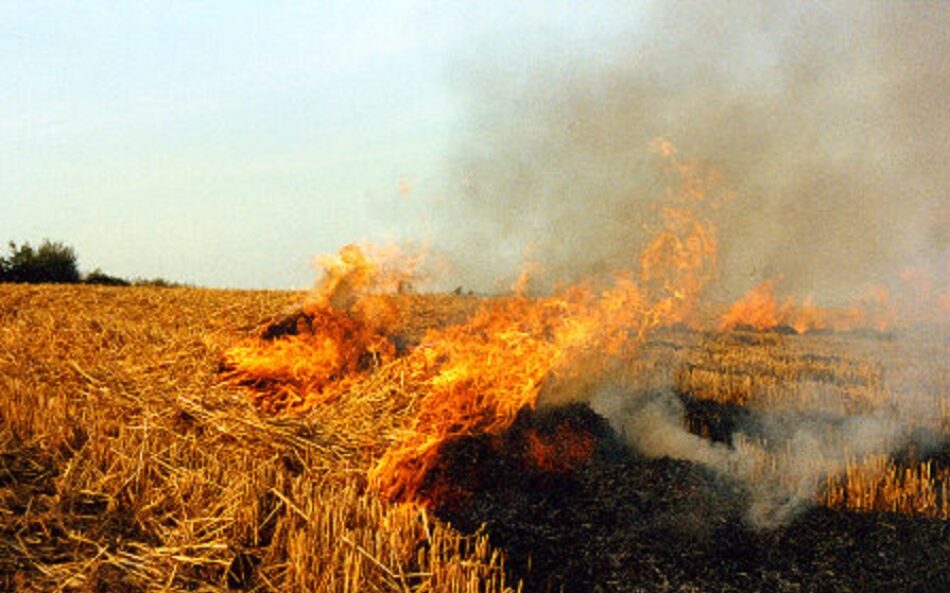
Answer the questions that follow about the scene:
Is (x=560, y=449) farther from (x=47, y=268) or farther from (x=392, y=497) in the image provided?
(x=47, y=268)

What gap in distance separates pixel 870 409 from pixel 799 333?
14.1 meters

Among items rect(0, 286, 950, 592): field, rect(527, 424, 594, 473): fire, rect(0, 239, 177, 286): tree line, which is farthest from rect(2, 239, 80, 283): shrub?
rect(527, 424, 594, 473): fire

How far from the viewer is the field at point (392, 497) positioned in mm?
5320

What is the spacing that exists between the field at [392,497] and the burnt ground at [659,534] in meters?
0.02

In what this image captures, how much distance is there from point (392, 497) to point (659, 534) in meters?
2.47

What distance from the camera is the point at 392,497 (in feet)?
25.4

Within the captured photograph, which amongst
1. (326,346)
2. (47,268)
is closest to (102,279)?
(47,268)

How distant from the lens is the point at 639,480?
28.3 ft

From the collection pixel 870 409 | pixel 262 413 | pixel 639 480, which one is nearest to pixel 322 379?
pixel 262 413

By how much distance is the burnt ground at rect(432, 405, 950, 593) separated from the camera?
22.0 feet

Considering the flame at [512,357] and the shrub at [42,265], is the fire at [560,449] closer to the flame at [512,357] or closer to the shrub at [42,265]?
the flame at [512,357]

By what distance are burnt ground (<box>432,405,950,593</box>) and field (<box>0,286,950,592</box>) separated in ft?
0.08

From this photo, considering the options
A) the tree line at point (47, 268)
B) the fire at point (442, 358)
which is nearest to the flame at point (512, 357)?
the fire at point (442, 358)

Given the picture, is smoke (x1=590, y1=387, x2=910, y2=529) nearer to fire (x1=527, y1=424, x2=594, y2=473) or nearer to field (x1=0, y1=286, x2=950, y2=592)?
field (x1=0, y1=286, x2=950, y2=592)
